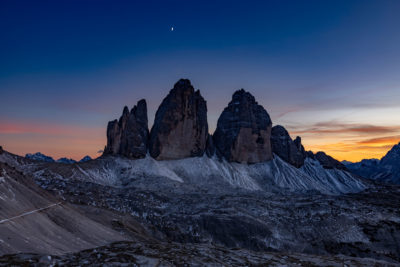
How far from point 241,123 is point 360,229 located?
96704 mm

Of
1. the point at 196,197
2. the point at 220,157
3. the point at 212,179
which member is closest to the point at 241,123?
the point at 220,157

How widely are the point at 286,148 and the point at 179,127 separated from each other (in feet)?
229

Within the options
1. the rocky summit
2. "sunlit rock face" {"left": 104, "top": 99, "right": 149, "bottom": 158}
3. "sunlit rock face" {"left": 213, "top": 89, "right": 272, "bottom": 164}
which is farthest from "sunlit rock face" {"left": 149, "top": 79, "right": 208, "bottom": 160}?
the rocky summit

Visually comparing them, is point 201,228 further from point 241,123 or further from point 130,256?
point 241,123

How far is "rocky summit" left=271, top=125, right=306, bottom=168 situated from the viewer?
15675 centimetres

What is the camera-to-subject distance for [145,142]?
127500 millimetres

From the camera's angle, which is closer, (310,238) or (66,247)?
(66,247)

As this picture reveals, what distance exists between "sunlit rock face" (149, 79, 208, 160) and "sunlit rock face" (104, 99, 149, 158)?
6.59m

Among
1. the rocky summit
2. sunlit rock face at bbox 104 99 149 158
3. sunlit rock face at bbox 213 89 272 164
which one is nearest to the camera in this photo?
Answer: sunlit rock face at bbox 104 99 149 158

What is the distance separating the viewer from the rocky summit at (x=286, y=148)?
157 m

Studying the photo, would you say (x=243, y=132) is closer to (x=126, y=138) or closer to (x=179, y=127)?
(x=179, y=127)

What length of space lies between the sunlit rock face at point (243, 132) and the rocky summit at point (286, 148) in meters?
11.6

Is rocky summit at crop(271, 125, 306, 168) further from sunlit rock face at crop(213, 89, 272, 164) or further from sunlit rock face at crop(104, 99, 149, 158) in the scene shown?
sunlit rock face at crop(104, 99, 149, 158)

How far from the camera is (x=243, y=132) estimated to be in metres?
146
